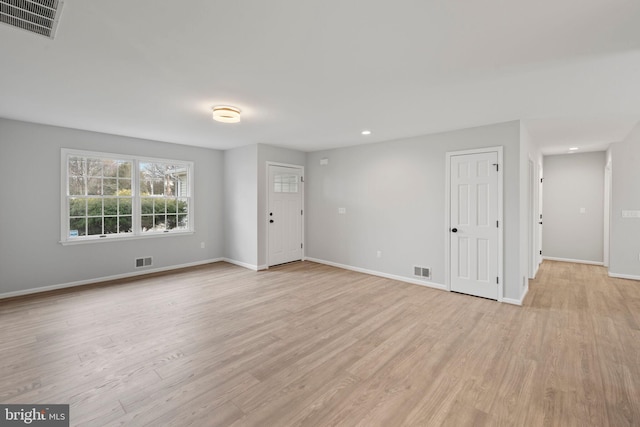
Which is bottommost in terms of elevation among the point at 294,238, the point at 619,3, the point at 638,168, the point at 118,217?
the point at 294,238

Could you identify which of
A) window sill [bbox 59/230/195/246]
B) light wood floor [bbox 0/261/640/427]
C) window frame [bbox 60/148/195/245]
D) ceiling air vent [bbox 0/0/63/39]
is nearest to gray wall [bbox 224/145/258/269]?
window frame [bbox 60/148/195/245]

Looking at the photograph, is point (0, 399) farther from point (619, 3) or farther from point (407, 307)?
point (619, 3)

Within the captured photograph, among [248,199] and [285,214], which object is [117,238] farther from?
[285,214]

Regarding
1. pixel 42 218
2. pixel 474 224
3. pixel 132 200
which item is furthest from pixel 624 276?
pixel 42 218

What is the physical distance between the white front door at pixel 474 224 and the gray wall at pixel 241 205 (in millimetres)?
3645

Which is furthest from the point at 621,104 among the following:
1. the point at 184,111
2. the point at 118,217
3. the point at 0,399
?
the point at 118,217

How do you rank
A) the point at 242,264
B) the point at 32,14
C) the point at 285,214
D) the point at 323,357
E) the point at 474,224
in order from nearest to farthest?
the point at 32,14 → the point at 323,357 → the point at 474,224 → the point at 242,264 → the point at 285,214

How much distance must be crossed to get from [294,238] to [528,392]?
4.93 m

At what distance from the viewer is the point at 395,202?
516 centimetres

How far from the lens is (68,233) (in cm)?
458

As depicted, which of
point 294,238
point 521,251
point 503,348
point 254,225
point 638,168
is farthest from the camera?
point 294,238

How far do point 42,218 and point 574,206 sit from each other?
10.4m

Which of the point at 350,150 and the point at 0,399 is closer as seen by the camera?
the point at 0,399

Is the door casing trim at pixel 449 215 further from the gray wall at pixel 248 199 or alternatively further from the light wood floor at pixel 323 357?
the gray wall at pixel 248 199
